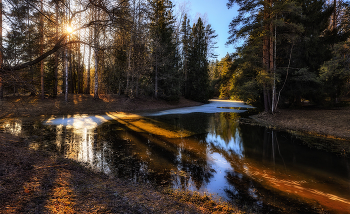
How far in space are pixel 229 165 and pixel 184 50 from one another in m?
35.8

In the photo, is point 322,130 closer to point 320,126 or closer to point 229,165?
point 320,126

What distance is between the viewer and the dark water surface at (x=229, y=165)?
401cm

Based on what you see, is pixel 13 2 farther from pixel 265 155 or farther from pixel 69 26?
pixel 265 155

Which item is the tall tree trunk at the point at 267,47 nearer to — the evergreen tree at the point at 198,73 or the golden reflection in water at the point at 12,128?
the golden reflection in water at the point at 12,128

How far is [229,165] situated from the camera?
19.3ft

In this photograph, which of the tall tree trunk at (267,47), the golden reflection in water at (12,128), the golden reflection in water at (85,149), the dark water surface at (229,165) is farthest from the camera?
the tall tree trunk at (267,47)

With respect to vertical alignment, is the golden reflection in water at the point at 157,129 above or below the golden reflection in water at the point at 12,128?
below

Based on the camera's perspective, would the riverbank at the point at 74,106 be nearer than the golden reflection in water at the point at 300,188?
No

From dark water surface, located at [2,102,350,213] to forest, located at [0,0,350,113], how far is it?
3051 mm

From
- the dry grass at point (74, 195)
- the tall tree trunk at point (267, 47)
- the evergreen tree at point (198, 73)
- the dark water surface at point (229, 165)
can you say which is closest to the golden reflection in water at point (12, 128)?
the dark water surface at point (229, 165)

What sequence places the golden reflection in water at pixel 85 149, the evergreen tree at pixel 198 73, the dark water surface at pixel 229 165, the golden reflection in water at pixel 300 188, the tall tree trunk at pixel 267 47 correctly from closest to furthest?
the golden reflection in water at pixel 300 188 → the dark water surface at pixel 229 165 → the golden reflection in water at pixel 85 149 → the tall tree trunk at pixel 267 47 → the evergreen tree at pixel 198 73

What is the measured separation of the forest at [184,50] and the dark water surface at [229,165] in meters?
3.05

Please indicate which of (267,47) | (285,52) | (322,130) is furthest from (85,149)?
(285,52)

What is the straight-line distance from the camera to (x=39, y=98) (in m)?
19.0
